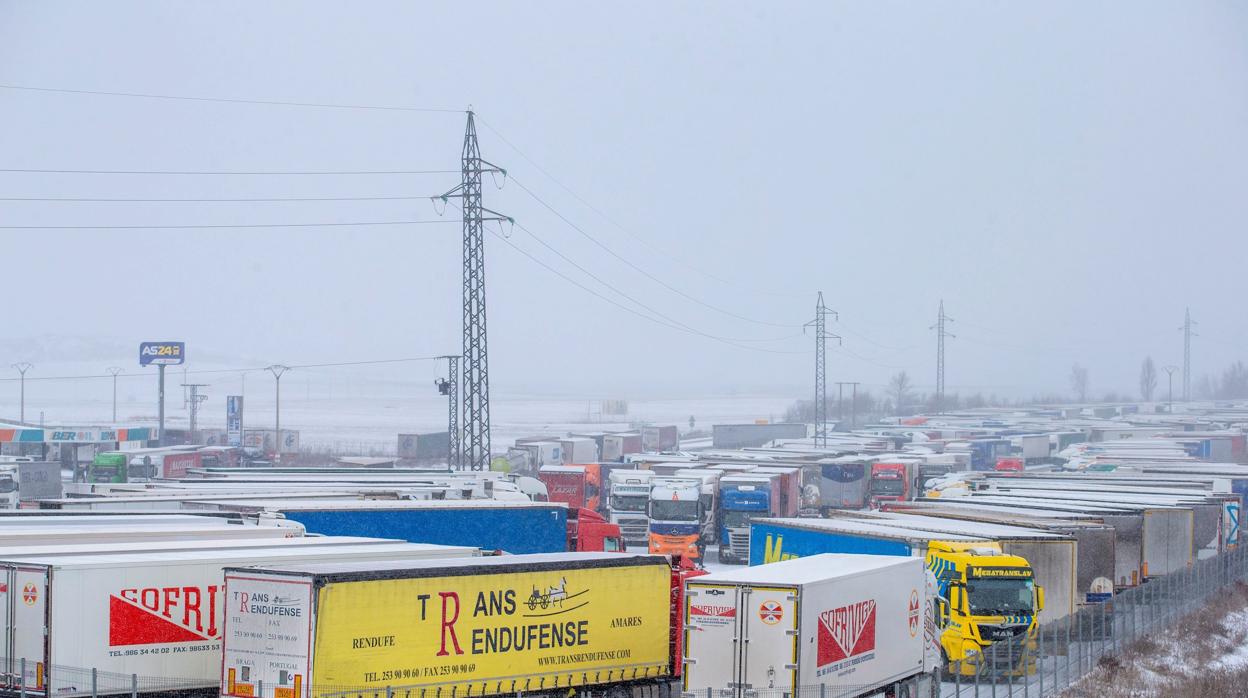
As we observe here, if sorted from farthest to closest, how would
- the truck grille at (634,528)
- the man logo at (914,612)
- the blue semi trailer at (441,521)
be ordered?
the truck grille at (634,528) < the blue semi trailer at (441,521) < the man logo at (914,612)

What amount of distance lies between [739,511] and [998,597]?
21514 mm

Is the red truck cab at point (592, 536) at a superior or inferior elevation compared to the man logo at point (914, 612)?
inferior

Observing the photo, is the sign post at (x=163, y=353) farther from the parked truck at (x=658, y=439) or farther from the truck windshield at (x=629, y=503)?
the truck windshield at (x=629, y=503)

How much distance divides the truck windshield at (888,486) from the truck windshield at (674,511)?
20.6 meters

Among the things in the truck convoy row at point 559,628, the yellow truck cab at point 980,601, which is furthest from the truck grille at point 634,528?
the truck convoy row at point 559,628

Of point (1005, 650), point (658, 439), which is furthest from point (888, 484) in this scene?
point (658, 439)

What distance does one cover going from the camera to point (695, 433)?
172875mm

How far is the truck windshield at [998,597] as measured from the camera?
2548 cm

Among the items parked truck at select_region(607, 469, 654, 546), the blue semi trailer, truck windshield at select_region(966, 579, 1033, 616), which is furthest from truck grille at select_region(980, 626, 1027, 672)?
parked truck at select_region(607, 469, 654, 546)

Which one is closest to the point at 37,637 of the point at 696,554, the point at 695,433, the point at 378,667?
the point at 378,667

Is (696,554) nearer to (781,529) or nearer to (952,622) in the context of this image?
(781,529)

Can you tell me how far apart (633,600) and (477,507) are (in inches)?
562

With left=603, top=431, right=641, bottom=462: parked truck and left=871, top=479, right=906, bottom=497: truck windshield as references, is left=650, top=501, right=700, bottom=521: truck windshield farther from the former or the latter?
left=603, top=431, right=641, bottom=462: parked truck

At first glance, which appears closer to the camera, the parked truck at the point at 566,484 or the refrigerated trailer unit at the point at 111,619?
the refrigerated trailer unit at the point at 111,619
